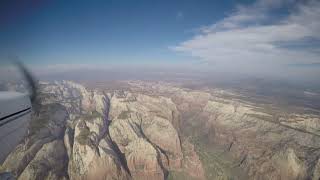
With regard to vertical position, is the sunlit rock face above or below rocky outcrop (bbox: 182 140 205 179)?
above

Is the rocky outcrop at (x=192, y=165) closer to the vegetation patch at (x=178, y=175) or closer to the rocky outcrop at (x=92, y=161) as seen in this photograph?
the vegetation patch at (x=178, y=175)

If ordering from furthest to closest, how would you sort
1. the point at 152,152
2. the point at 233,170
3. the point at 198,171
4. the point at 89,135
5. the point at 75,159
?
the point at 233,170
the point at 198,171
the point at 152,152
the point at 89,135
the point at 75,159

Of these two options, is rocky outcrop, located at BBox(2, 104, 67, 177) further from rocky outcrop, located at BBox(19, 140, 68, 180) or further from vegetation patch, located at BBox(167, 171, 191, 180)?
vegetation patch, located at BBox(167, 171, 191, 180)

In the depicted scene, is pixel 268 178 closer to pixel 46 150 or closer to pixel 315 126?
pixel 315 126

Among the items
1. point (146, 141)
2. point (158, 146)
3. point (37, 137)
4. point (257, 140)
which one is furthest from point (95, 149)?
point (257, 140)

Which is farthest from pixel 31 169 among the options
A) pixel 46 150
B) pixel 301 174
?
pixel 301 174

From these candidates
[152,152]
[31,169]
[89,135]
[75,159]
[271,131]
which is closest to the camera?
[31,169]

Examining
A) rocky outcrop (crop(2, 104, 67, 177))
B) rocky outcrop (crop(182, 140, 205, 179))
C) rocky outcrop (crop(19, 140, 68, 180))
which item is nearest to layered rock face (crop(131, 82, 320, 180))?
rocky outcrop (crop(182, 140, 205, 179))

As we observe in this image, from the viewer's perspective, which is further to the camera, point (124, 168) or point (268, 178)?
point (268, 178)

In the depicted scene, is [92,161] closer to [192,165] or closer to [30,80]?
[192,165]
